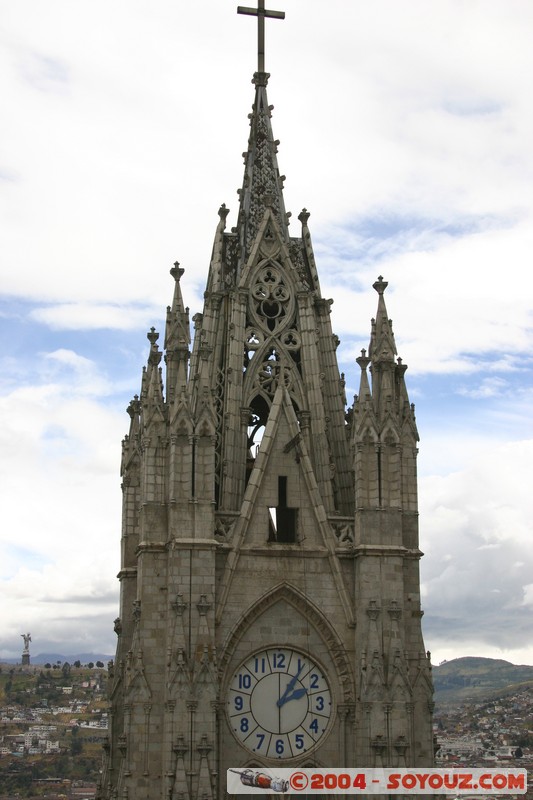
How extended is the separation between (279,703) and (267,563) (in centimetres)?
375

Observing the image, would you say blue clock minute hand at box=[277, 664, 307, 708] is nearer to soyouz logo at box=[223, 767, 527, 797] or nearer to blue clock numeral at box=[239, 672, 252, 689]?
blue clock numeral at box=[239, 672, 252, 689]

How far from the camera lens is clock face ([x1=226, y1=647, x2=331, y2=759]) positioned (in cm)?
3619

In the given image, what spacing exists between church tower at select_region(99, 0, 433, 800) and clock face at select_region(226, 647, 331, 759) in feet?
0.12

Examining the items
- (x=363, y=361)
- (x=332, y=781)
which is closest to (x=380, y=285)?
(x=363, y=361)

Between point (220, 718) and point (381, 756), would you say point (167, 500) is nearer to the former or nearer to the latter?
point (220, 718)

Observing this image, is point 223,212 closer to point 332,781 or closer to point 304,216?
point 304,216

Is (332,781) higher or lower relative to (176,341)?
lower

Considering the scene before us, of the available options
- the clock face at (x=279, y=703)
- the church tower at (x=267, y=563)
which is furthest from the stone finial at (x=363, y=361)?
the clock face at (x=279, y=703)

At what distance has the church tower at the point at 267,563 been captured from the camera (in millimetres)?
35500

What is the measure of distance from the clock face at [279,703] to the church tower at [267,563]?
0.04m

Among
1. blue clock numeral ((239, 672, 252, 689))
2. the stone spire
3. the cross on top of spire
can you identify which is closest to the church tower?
blue clock numeral ((239, 672, 252, 689))

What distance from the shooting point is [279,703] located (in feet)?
119

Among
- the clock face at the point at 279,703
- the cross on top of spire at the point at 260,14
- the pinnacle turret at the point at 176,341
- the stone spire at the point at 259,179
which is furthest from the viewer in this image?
the cross on top of spire at the point at 260,14

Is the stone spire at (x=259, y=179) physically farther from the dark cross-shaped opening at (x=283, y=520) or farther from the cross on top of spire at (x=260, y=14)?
the dark cross-shaped opening at (x=283, y=520)
